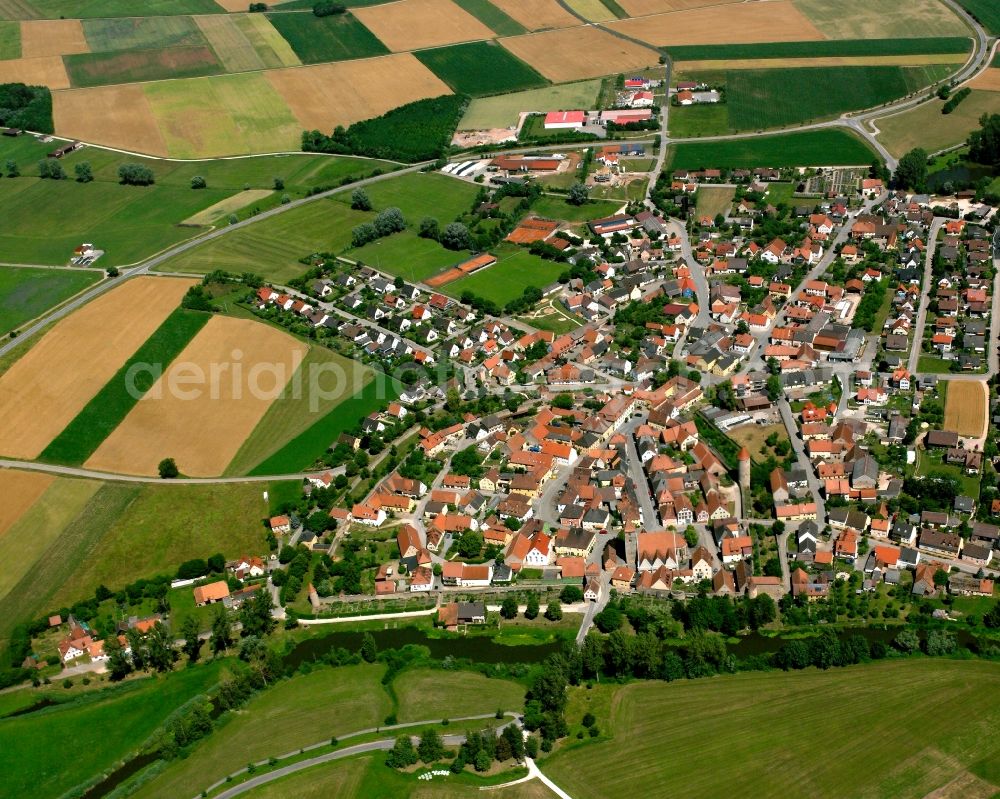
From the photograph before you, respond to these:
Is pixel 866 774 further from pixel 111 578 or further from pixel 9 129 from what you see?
pixel 9 129

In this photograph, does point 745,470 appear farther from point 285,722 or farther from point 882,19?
point 882,19

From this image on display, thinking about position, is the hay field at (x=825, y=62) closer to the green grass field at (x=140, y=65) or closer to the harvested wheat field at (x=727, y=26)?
the harvested wheat field at (x=727, y=26)

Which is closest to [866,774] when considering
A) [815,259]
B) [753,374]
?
[753,374]

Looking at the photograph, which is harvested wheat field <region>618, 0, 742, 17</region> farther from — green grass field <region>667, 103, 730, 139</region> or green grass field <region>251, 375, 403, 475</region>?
green grass field <region>251, 375, 403, 475</region>

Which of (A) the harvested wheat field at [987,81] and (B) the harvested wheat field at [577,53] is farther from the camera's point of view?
(B) the harvested wheat field at [577,53]

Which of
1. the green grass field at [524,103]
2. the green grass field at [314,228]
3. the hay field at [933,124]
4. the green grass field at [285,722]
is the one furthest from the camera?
A: the green grass field at [524,103]

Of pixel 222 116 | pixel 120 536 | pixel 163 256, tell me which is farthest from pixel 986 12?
pixel 120 536

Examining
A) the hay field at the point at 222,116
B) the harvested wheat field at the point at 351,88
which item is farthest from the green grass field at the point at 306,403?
the harvested wheat field at the point at 351,88
